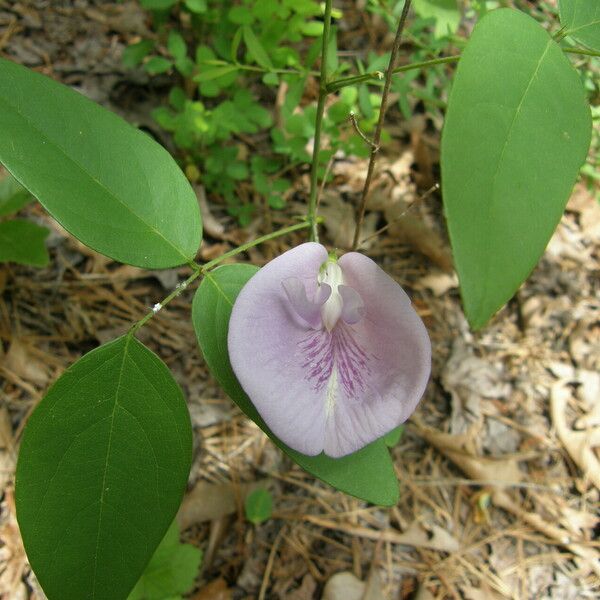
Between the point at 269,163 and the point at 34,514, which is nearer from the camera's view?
the point at 34,514

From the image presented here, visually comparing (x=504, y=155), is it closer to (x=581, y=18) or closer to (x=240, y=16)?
(x=581, y=18)

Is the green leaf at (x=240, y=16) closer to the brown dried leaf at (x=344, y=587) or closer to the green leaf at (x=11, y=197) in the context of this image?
the green leaf at (x=11, y=197)

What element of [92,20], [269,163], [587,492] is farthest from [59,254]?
[587,492]

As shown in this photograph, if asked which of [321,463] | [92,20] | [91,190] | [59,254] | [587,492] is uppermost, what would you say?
[91,190]

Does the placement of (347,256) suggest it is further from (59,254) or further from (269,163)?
(59,254)

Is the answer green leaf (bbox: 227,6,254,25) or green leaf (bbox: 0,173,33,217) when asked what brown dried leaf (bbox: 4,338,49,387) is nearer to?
green leaf (bbox: 0,173,33,217)

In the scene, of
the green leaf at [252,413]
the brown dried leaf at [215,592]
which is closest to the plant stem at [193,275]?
the green leaf at [252,413]

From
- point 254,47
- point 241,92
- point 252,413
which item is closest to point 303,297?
point 252,413
